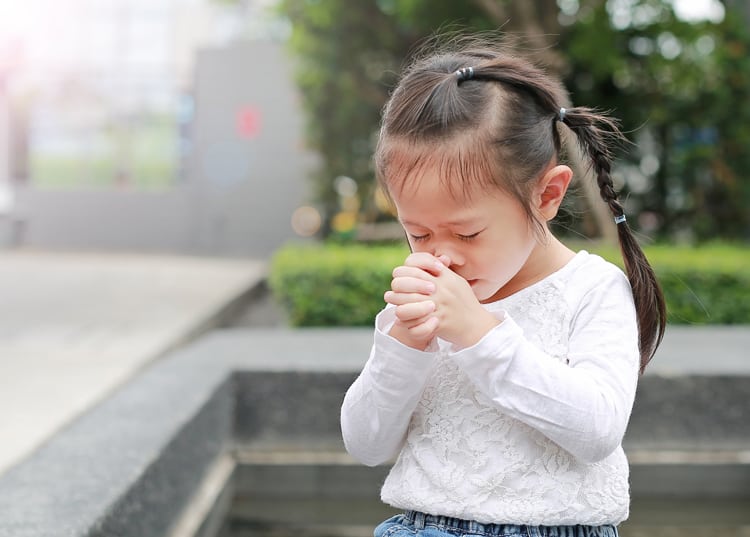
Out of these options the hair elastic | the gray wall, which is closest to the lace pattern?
the hair elastic

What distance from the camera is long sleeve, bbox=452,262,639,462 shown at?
46.4 inches

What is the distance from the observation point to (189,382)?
9.71 feet

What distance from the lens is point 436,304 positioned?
1168 mm

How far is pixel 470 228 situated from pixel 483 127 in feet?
0.47

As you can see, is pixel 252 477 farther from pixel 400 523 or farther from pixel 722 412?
pixel 400 523

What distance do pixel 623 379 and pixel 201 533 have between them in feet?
5.72

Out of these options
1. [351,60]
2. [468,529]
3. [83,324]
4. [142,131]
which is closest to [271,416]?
[468,529]

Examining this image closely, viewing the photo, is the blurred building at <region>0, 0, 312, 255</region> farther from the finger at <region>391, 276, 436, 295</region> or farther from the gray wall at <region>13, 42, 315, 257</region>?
the finger at <region>391, 276, 436, 295</region>

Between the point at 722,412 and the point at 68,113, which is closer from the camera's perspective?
the point at 722,412

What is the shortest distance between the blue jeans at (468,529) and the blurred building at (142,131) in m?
12.8

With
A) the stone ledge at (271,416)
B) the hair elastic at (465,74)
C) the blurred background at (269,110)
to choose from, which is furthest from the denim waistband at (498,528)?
the blurred background at (269,110)

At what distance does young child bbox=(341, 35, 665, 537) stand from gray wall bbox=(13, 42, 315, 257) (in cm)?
1240

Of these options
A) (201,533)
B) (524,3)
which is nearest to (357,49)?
(524,3)

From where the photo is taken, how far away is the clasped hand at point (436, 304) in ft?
3.81
